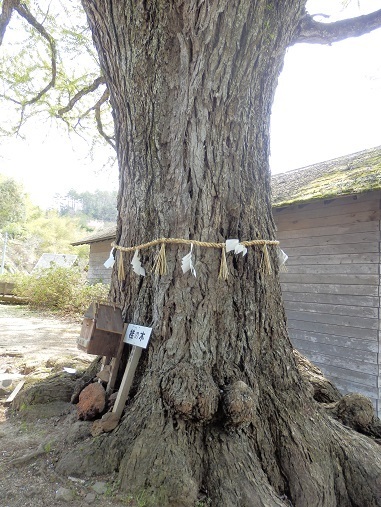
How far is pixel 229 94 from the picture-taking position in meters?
2.52

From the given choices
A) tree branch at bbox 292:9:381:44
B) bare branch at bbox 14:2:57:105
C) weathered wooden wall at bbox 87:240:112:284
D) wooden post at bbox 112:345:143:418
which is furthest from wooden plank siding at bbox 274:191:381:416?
weathered wooden wall at bbox 87:240:112:284

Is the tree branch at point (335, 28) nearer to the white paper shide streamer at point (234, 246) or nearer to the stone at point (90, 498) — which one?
the white paper shide streamer at point (234, 246)

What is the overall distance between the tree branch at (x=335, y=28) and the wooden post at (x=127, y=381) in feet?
9.75

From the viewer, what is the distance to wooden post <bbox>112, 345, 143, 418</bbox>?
88.1 inches

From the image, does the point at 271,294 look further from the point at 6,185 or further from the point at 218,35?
the point at 6,185

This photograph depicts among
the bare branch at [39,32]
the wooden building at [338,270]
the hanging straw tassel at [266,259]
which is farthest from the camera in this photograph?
the bare branch at [39,32]

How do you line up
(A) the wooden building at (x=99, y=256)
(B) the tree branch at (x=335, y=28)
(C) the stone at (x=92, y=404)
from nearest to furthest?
(C) the stone at (x=92, y=404) → (B) the tree branch at (x=335, y=28) → (A) the wooden building at (x=99, y=256)

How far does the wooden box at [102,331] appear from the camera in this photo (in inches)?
90.9

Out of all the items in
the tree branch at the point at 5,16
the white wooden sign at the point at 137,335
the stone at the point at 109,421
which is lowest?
the stone at the point at 109,421

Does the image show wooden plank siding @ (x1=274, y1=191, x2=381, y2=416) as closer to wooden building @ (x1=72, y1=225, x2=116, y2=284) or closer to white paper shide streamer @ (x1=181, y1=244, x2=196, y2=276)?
white paper shide streamer @ (x1=181, y1=244, x2=196, y2=276)

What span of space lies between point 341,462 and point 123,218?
7.17 ft

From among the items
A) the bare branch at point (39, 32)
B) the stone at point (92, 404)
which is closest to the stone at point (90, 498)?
the stone at point (92, 404)

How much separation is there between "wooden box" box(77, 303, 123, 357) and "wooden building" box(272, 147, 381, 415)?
13.6ft

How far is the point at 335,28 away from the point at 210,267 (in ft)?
8.42
